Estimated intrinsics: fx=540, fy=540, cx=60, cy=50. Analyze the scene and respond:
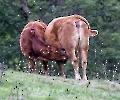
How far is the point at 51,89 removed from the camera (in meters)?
10.1

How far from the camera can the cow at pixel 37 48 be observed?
13695mm

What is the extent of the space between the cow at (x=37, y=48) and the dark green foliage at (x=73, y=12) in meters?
8.43

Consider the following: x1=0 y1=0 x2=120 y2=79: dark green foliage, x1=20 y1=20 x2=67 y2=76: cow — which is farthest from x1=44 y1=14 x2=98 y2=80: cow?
x1=0 y1=0 x2=120 y2=79: dark green foliage

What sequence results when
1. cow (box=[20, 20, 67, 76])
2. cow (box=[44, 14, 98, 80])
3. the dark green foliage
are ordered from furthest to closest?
the dark green foliage
cow (box=[20, 20, 67, 76])
cow (box=[44, 14, 98, 80])

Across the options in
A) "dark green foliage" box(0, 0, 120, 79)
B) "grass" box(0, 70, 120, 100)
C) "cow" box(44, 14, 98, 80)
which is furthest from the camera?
"dark green foliage" box(0, 0, 120, 79)

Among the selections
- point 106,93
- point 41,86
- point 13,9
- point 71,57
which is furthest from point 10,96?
point 13,9

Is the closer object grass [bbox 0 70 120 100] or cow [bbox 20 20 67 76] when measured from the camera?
grass [bbox 0 70 120 100]

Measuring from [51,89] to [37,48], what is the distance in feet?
13.0

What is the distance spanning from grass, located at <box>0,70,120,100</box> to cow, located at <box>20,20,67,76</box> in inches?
80.5

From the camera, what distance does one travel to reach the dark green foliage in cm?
2380

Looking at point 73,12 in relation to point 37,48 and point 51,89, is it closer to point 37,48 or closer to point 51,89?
point 37,48

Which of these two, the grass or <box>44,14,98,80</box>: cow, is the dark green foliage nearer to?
<box>44,14,98,80</box>: cow

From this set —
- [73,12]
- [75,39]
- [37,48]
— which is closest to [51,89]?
[75,39]

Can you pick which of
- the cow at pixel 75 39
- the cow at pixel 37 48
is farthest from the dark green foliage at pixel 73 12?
the cow at pixel 75 39
